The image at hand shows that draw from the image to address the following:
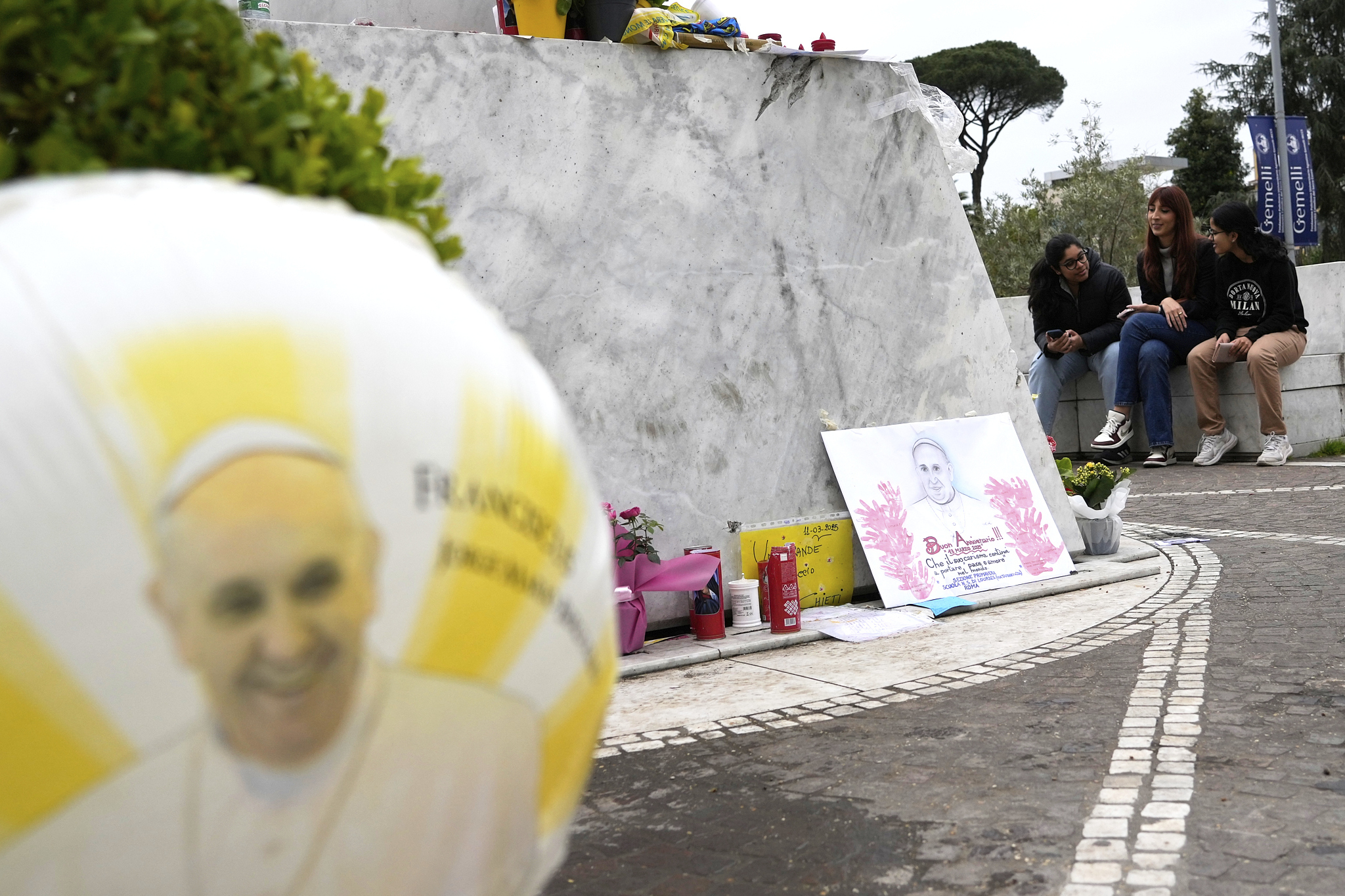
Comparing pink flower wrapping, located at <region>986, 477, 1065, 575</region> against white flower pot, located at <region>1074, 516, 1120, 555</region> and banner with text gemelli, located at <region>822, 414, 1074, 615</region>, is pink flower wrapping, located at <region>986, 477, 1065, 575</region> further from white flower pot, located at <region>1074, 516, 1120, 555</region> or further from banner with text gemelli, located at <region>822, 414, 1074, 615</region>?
white flower pot, located at <region>1074, 516, 1120, 555</region>

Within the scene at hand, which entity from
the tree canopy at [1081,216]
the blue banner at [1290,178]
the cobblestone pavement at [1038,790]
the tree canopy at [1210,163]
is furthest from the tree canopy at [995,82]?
the cobblestone pavement at [1038,790]

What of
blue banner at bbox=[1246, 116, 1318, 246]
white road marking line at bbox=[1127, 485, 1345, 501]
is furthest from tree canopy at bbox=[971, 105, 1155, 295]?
white road marking line at bbox=[1127, 485, 1345, 501]

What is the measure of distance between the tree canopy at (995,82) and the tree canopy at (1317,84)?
913 centimetres

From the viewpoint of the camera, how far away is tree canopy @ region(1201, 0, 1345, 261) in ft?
108

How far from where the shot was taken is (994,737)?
337 cm

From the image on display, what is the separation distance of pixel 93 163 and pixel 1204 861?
2360 millimetres

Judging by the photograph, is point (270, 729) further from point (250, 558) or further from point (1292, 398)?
point (1292, 398)

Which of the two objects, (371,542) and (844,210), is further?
(844,210)

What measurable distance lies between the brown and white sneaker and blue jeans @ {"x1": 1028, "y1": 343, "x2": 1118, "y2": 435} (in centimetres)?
53

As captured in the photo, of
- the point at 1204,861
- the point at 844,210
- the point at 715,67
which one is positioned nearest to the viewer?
the point at 1204,861

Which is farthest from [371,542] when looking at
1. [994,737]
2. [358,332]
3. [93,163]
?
[994,737]

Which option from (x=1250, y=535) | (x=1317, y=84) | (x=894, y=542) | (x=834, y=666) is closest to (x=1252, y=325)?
(x=1250, y=535)

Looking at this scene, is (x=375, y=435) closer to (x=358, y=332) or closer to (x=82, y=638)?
(x=358, y=332)

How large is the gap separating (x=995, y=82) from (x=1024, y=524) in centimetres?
3988
